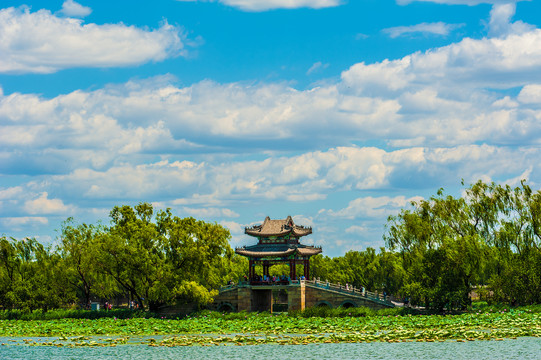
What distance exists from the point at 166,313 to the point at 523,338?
83.9ft

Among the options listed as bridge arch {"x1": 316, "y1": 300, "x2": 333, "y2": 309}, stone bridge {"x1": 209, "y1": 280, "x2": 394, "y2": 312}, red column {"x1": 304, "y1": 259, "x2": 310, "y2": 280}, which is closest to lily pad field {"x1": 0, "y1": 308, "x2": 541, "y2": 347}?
stone bridge {"x1": 209, "y1": 280, "x2": 394, "y2": 312}

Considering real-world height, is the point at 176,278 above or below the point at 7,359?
above

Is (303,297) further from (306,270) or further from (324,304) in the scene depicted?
(306,270)

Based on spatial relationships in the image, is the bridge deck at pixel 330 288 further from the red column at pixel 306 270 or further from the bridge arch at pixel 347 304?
the red column at pixel 306 270

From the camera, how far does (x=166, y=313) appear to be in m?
48.1

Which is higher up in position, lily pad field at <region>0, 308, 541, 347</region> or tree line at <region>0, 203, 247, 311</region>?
tree line at <region>0, 203, 247, 311</region>

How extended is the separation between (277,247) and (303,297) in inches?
189

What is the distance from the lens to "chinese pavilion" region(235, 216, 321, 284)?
52594 mm

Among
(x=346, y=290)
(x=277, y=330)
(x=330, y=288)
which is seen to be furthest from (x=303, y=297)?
(x=277, y=330)

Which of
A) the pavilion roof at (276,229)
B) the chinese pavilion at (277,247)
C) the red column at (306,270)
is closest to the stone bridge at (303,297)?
the chinese pavilion at (277,247)

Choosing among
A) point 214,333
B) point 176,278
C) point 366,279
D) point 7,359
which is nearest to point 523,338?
point 214,333

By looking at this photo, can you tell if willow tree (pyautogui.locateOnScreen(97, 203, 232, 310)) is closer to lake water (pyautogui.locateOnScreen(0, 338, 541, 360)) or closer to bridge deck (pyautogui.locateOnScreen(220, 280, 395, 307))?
bridge deck (pyautogui.locateOnScreen(220, 280, 395, 307))

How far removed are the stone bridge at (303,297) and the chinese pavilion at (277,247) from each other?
4.44ft

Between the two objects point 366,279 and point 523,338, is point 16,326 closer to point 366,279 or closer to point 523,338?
point 523,338
